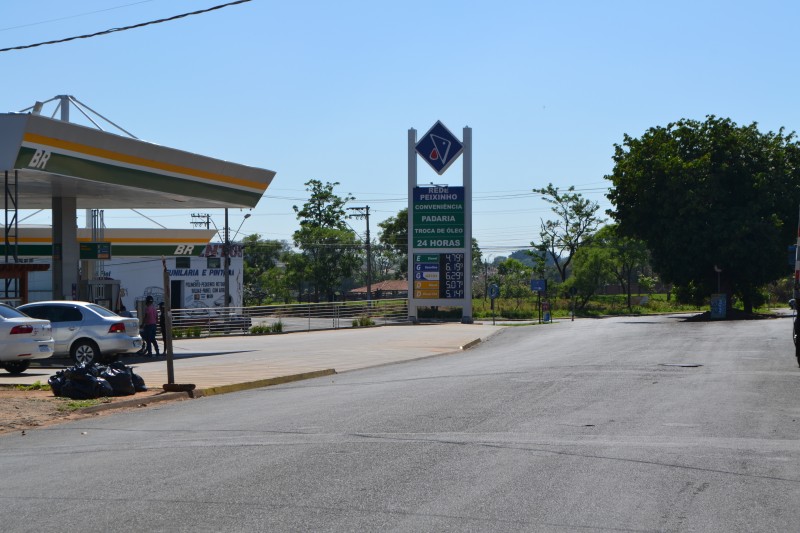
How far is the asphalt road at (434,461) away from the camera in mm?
7070

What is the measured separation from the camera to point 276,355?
26.6 metres

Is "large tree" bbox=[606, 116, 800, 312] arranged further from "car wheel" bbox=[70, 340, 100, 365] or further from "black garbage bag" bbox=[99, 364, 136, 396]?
"black garbage bag" bbox=[99, 364, 136, 396]

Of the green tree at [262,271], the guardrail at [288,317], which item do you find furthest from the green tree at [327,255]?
the guardrail at [288,317]

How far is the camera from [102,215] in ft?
154

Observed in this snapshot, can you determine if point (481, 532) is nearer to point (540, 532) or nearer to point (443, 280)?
point (540, 532)

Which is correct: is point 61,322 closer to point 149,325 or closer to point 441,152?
point 149,325

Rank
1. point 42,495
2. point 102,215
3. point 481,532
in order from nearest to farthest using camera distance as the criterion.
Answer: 1. point 481,532
2. point 42,495
3. point 102,215

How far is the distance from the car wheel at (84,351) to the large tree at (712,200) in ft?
122

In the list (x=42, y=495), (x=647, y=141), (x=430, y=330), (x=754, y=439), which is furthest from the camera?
Result: (x=647, y=141)

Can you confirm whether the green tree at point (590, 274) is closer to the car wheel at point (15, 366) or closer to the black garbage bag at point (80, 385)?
the car wheel at point (15, 366)

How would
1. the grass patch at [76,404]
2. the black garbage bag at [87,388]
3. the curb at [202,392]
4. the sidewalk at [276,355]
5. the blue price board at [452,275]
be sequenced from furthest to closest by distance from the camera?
the blue price board at [452,275] < the sidewalk at [276,355] < the black garbage bag at [87,388] < the curb at [202,392] < the grass patch at [76,404]

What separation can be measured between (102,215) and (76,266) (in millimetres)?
16920

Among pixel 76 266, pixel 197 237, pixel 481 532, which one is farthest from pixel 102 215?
pixel 481 532

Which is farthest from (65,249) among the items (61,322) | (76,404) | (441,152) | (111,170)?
(441,152)
